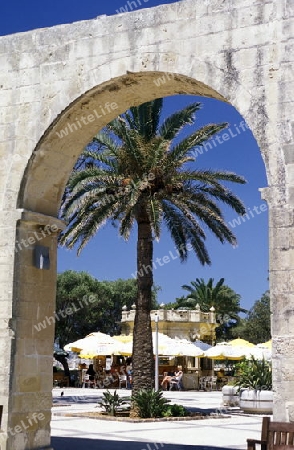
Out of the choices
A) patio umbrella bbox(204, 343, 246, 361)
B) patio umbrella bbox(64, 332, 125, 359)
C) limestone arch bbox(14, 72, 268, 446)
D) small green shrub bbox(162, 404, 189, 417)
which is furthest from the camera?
patio umbrella bbox(204, 343, 246, 361)

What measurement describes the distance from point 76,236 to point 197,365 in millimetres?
18609

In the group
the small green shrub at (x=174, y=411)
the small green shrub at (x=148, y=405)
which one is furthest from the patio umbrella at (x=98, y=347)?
the small green shrub at (x=148, y=405)

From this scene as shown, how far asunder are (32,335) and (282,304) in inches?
135

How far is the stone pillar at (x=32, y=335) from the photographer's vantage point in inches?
320

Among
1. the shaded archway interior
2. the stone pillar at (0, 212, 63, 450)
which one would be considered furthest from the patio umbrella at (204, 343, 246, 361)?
the shaded archway interior

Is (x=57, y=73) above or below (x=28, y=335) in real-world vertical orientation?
above

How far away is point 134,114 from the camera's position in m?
15.9

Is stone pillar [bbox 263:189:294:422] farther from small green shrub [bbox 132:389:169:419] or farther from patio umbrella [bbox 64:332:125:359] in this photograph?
patio umbrella [bbox 64:332:125:359]

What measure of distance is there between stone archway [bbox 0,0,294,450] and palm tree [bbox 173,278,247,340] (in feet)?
127

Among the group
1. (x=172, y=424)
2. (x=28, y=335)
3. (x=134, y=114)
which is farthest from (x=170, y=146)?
(x=28, y=335)

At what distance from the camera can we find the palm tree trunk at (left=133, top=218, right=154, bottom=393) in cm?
1565

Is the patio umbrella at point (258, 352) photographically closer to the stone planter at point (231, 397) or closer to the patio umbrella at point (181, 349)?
the patio umbrella at point (181, 349)

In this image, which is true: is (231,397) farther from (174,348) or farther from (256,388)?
(174,348)

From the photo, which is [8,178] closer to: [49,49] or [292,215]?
[49,49]
